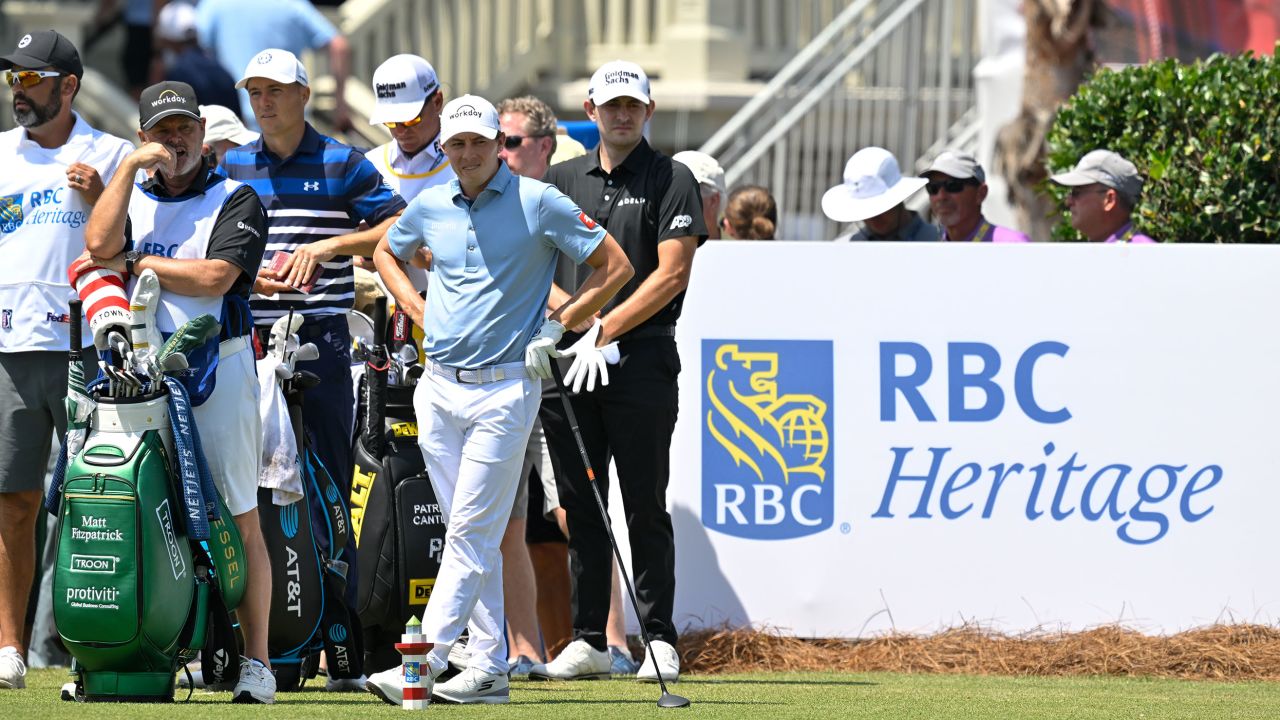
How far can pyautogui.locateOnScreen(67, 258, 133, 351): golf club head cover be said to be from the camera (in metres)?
7.13

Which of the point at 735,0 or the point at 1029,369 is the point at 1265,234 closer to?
the point at 1029,369

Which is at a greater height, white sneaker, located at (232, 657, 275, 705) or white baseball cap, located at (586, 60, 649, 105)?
white baseball cap, located at (586, 60, 649, 105)

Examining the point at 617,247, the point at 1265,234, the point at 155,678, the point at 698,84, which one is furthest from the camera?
the point at 698,84

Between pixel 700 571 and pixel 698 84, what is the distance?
8.17 metres

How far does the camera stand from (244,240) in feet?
23.9

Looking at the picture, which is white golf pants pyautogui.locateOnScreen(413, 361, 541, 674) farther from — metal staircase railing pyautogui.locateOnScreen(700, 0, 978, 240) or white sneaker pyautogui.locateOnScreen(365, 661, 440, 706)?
metal staircase railing pyautogui.locateOnScreen(700, 0, 978, 240)

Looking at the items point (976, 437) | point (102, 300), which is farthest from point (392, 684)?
point (976, 437)

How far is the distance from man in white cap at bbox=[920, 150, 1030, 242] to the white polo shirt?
382cm

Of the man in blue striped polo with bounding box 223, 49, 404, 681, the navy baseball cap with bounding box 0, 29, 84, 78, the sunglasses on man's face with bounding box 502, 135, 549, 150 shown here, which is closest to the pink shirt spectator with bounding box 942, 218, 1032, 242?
the sunglasses on man's face with bounding box 502, 135, 549, 150

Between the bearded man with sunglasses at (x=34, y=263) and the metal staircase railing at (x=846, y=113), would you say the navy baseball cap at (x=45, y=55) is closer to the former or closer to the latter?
the bearded man with sunglasses at (x=34, y=263)

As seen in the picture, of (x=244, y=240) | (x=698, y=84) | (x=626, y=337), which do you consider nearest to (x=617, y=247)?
(x=626, y=337)

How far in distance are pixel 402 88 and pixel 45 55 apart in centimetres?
139

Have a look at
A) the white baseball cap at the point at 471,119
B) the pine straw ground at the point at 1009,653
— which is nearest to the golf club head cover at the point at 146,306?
the white baseball cap at the point at 471,119

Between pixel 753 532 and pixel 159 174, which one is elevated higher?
pixel 159 174
